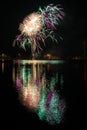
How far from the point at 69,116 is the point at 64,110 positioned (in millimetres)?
1594

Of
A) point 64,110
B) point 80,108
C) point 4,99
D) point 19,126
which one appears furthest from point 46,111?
point 4,99

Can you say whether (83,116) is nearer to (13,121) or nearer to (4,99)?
(13,121)

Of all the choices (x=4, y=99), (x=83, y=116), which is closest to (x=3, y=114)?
(x=83, y=116)

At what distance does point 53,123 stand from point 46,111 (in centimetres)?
282

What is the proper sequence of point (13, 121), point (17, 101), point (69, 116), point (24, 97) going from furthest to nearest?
point (24, 97) → point (17, 101) → point (69, 116) → point (13, 121)

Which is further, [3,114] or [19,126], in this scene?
[3,114]

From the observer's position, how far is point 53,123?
13789 mm

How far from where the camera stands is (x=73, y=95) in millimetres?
23375

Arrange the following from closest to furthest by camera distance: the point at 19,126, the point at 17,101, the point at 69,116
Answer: the point at 19,126
the point at 69,116
the point at 17,101

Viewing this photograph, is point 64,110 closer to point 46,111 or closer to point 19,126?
point 46,111

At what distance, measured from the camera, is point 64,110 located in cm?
1689

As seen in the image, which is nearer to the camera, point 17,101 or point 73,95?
point 17,101

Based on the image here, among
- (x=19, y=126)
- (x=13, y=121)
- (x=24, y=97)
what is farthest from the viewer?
(x=24, y=97)

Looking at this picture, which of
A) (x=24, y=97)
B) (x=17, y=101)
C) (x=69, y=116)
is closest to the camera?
(x=69, y=116)
